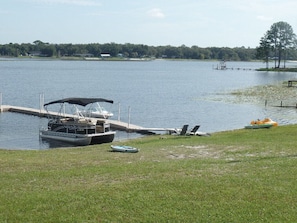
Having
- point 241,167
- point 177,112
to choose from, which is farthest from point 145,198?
point 177,112

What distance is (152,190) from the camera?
10.6 meters

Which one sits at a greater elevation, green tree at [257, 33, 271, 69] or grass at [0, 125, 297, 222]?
green tree at [257, 33, 271, 69]

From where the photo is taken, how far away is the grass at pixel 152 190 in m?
8.98

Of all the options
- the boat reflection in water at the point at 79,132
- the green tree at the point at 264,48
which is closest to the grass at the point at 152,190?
the boat reflection in water at the point at 79,132

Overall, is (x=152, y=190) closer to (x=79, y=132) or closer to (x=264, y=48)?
(x=79, y=132)

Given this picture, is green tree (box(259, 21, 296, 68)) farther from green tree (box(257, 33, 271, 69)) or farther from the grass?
the grass

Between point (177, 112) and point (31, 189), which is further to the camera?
point (177, 112)

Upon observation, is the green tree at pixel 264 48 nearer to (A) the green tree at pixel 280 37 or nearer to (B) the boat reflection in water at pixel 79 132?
(A) the green tree at pixel 280 37

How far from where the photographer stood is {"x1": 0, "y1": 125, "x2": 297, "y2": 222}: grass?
8977 millimetres

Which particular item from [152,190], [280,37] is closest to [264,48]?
[280,37]

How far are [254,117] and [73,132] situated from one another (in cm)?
2029

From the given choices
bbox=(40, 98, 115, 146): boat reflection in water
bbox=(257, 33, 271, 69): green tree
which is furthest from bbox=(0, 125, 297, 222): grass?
bbox=(257, 33, 271, 69): green tree

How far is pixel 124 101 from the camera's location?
204 ft

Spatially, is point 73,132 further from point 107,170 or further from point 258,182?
point 258,182
